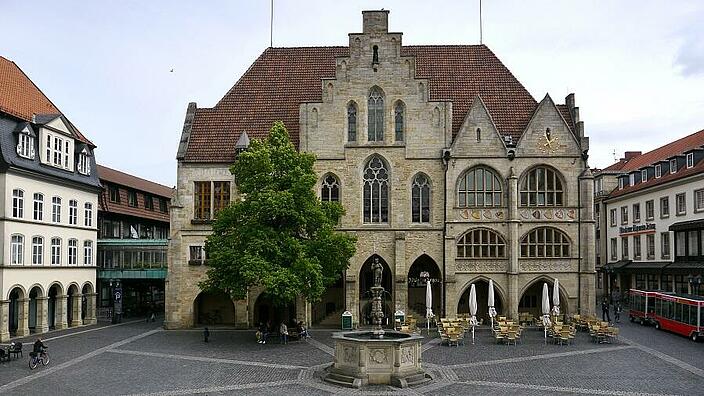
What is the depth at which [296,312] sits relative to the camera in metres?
45.5

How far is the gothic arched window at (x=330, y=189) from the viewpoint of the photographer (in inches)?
1848

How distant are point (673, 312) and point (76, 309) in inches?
1519

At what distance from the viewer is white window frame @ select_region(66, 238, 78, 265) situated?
154 feet

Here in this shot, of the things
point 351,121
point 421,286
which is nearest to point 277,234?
point 351,121

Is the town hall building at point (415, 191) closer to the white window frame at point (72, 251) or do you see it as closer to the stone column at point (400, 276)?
the stone column at point (400, 276)

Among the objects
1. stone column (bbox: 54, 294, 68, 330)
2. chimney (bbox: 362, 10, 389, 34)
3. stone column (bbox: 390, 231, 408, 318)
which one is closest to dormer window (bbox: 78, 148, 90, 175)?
stone column (bbox: 54, 294, 68, 330)

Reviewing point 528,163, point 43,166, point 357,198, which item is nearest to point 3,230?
point 43,166

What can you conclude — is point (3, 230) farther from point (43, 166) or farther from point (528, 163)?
point (528, 163)

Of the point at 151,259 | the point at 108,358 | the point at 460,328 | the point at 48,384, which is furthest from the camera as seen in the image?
the point at 151,259

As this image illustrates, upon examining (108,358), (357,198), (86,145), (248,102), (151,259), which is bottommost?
(108,358)

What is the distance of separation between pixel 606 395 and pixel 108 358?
72.1ft

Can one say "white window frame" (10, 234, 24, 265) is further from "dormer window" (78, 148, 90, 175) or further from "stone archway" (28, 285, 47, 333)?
"dormer window" (78, 148, 90, 175)

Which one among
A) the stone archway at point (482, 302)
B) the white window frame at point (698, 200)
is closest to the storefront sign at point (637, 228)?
the white window frame at point (698, 200)

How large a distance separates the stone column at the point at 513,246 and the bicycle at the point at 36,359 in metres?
27.8
